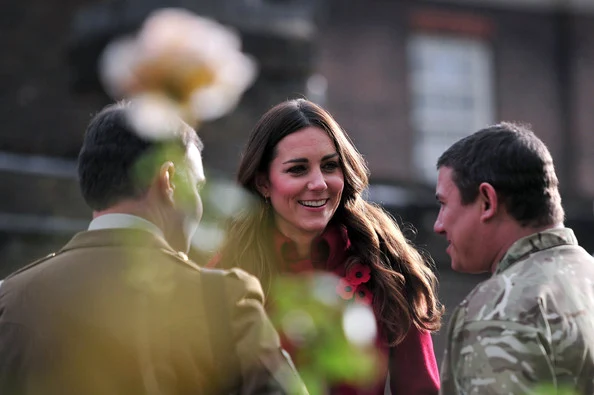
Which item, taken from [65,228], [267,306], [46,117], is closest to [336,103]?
[46,117]

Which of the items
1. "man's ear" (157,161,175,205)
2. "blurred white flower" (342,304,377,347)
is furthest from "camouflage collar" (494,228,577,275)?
"blurred white flower" (342,304,377,347)

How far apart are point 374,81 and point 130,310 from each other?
13400mm

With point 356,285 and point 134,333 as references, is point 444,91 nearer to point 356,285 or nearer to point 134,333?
point 356,285

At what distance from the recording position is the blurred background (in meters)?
8.96

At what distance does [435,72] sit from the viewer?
17.1 metres

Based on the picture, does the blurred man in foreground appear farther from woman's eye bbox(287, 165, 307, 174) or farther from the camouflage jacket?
woman's eye bbox(287, 165, 307, 174)

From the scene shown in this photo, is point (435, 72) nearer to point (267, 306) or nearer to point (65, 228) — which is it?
point (65, 228)

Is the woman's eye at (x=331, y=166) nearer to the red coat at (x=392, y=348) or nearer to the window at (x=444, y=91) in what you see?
the red coat at (x=392, y=348)

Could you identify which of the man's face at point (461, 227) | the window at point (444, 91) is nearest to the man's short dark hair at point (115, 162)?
the man's face at point (461, 227)

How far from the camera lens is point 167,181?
3033 mm

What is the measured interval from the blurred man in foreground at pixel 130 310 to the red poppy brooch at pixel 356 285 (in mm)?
1167

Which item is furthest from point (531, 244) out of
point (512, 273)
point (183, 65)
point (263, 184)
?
point (183, 65)

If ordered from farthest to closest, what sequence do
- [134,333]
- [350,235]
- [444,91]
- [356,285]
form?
1. [444,91]
2. [350,235]
3. [356,285]
4. [134,333]

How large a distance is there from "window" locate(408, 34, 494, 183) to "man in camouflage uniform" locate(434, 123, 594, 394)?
13.3 metres
